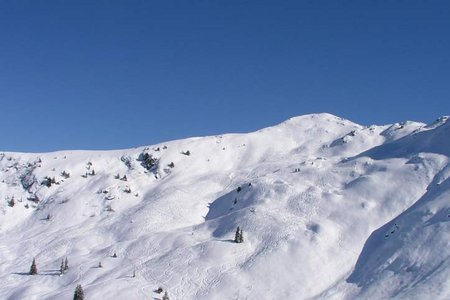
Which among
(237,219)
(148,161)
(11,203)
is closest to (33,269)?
(237,219)

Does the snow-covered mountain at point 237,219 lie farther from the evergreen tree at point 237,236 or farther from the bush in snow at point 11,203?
the evergreen tree at point 237,236

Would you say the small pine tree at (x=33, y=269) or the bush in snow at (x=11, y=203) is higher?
the bush in snow at (x=11, y=203)

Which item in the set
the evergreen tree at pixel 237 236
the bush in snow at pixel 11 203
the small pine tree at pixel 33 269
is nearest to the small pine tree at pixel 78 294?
the small pine tree at pixel 33 269

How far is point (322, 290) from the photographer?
3894cm

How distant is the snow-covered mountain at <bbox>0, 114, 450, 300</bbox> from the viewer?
39031 mm

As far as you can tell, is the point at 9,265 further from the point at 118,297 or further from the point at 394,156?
the point at 394,156

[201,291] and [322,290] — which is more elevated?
[201,291]

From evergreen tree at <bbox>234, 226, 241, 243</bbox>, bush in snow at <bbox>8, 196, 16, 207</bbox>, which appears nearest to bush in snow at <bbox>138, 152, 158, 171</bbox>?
bush in snow at <bbox>8, 196, 16, 207</bbox>

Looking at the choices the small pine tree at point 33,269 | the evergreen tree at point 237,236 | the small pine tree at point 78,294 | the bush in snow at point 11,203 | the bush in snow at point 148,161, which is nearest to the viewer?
the small pine tree at point 78,294

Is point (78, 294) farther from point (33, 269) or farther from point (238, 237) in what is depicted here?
point (238, 237)

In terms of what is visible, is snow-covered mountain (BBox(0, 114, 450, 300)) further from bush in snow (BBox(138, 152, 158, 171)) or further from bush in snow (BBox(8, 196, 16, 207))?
bush in snow (BBox(8, 196, 16, 207))

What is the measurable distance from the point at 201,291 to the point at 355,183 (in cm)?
2436

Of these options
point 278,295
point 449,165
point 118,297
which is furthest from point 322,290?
point 449,165

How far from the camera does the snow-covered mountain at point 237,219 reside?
39.0 metres
